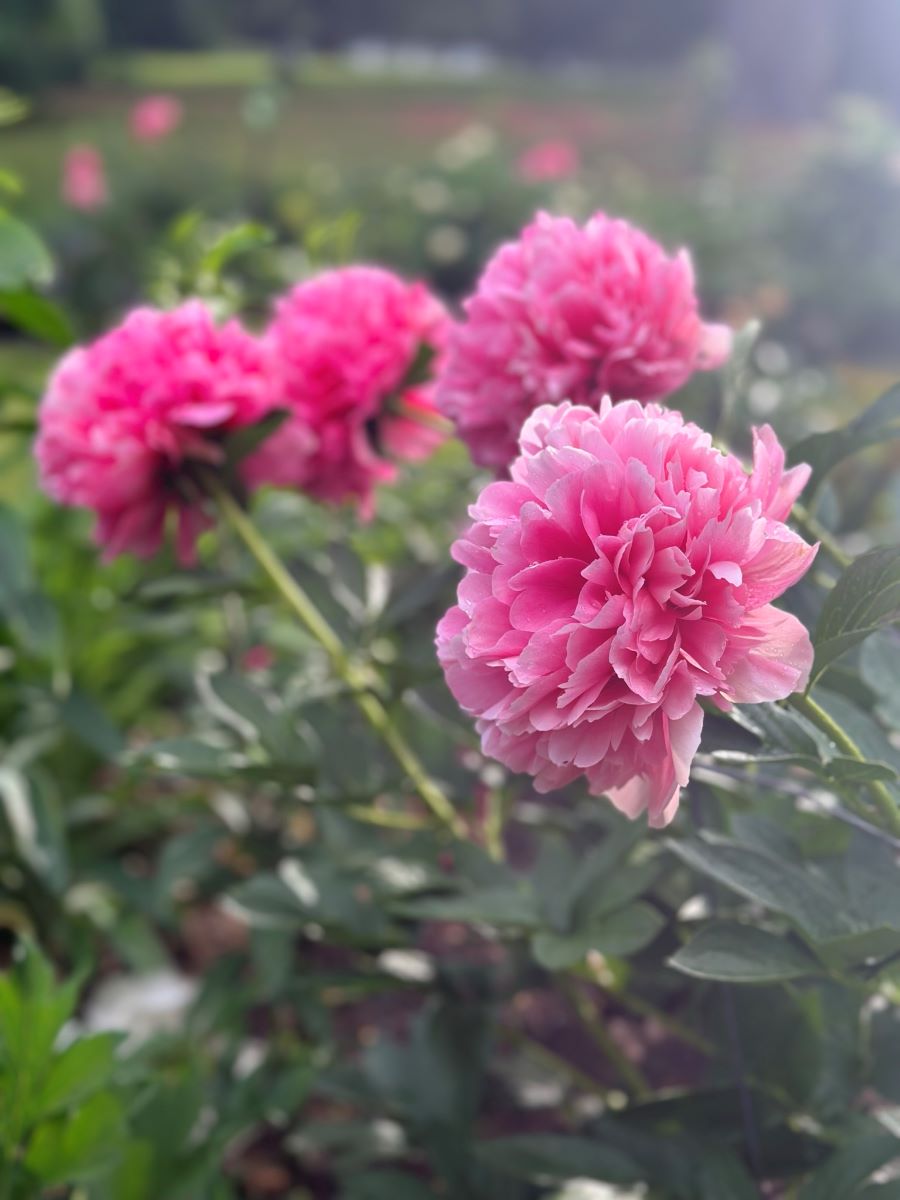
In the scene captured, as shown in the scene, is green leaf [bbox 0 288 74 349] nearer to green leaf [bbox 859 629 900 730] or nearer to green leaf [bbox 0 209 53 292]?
green leaf [bbox 0 209 53 292]

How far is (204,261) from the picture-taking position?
3.59ft

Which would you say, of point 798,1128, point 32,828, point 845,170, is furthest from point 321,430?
point 845,170

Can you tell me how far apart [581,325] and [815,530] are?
0.19 metres

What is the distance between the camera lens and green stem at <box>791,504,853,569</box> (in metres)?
0.74

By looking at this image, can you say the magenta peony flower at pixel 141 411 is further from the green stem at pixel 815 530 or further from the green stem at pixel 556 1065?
the green stem at pixel 556 1065

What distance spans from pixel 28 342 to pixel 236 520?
4767 mm

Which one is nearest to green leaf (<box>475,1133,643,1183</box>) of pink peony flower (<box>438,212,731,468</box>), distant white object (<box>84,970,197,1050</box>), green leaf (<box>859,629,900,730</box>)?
green leaf (<box>859,629,900,730</box>)

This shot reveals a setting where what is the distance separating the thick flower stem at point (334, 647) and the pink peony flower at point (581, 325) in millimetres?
242

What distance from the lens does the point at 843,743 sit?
0.56 meters

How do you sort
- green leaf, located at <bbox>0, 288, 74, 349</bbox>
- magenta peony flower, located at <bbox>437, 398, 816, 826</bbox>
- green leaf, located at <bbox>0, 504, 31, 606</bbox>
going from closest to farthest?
1. magenta peony flower, located at <bbox>437, 398, 816, 826</bbox>
2. green leaf, located at <bbox>0, 288, 74, 349</bbox>
3. green leaf, located at <bbox>0, 504, 31, 606</bbox>

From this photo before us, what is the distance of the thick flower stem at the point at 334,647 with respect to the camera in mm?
947

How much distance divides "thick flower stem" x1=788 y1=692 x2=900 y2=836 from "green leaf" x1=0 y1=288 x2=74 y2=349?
2.99 feet

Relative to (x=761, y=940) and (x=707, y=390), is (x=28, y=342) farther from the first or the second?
(x=761, y=940)

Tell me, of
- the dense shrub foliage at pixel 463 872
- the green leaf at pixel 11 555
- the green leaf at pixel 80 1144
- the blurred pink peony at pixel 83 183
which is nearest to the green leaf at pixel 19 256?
the dense shrub foliage at pixel 463 872
